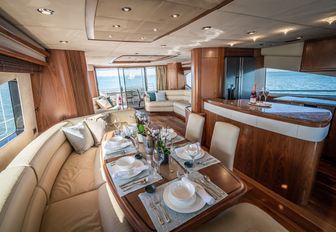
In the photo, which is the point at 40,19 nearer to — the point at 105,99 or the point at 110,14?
the point at 110,14

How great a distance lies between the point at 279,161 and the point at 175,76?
19.7ft

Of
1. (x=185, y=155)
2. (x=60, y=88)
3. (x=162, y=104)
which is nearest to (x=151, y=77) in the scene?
(x=162, y=104)

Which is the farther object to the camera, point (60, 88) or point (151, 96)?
point (151, 96)

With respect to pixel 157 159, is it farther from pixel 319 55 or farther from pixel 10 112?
pixel 319 55

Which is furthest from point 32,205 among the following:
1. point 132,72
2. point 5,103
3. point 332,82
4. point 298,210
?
point 132,72

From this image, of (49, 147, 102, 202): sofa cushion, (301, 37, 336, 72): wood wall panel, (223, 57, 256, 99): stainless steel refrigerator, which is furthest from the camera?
(223, 57, 256, 99): stainless steel refrigerator

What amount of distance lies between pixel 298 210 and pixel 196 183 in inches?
61.5

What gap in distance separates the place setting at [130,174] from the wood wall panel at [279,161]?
1663mm

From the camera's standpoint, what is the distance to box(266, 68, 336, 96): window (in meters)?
3.51

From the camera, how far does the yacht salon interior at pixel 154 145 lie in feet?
3.58

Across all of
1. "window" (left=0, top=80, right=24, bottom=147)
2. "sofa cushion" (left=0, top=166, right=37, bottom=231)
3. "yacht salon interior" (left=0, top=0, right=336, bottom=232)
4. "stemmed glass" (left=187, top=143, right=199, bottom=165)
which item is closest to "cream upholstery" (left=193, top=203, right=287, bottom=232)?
"yacht salon interior" (left=0, top=0, right=336, bottom=232)

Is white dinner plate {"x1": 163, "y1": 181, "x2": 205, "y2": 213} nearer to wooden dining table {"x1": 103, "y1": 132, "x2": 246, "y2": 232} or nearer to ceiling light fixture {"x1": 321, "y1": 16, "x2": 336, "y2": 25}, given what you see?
wooden dining table {"x1": 103, "y1": 132, "x2": 246, "y2": 232}

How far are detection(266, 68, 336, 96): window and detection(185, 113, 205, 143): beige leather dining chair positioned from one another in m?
3.22

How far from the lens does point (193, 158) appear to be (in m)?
1.45
